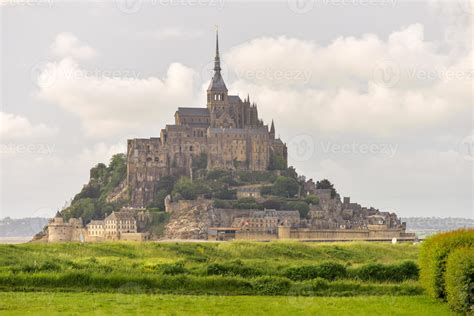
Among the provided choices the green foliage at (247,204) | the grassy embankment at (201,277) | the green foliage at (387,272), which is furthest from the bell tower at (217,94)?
the green foliage at (387,272)

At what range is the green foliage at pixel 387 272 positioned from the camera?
31.4 meters

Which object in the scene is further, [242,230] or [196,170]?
[196,170]

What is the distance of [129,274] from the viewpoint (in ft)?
94.7

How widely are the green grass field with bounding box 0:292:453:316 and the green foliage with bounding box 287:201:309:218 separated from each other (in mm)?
93321

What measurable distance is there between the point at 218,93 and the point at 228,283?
110214mm

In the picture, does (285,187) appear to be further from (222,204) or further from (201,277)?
(201,277)

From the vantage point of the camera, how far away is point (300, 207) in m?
119

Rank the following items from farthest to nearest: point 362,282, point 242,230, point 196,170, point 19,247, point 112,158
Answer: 1. point 112,158
2. point 196,170
3. point 242,230
4. point 19,247
5. point 362,282

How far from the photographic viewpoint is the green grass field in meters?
21.2

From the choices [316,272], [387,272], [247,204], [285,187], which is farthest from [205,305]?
[285,187]

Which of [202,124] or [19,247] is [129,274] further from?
Answer: [202,124]

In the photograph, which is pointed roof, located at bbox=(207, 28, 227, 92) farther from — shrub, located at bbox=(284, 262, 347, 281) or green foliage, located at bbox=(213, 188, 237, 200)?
shrub, located at bbox=(284, 262, 347, 281)

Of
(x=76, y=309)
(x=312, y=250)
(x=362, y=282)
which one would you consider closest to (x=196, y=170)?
(x=312, y=250)

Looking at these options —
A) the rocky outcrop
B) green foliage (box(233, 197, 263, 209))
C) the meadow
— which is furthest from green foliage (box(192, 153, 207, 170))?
the meadow
